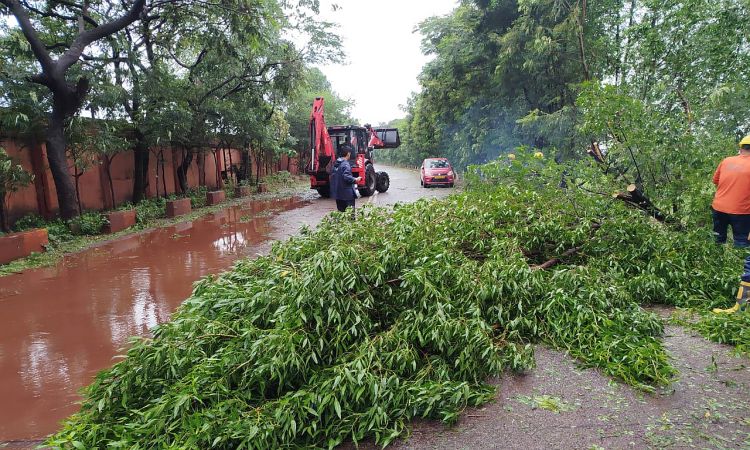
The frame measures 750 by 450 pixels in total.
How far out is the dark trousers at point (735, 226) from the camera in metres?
4.36

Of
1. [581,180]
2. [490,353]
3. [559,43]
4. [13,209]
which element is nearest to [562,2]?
[559,43]

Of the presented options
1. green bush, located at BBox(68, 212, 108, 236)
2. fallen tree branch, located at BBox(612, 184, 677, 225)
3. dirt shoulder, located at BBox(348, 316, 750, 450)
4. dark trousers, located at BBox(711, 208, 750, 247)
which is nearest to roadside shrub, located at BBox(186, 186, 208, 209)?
green bush, located at BBox(68, 212, 108, 236)

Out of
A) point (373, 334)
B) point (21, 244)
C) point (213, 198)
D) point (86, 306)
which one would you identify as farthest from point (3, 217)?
point (373, 334)

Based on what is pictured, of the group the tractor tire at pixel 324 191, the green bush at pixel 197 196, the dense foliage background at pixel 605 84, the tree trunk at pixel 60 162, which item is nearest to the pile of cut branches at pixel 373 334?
the dense foliage background at pixel 605 84

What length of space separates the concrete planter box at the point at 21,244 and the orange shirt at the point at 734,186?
1014cm

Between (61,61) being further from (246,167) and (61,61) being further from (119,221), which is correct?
(246,167)

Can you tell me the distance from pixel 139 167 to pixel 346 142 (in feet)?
21.1

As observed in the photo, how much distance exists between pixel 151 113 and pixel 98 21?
247 cm

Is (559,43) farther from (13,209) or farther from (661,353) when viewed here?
(13,209)

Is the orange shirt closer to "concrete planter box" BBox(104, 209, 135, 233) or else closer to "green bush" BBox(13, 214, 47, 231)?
"concrete planter box" BBox(104, 209, 135, 233)

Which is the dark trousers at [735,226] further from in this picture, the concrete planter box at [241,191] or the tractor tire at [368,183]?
the concrete planter box at [241,191]

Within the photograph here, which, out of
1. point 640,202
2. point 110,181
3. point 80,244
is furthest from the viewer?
point 110,181

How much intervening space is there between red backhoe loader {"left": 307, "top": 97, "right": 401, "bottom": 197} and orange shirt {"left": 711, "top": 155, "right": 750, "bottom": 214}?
9.90m

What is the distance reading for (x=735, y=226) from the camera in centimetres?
443
